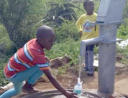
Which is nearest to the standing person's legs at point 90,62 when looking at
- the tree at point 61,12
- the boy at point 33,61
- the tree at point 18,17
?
the boy at point 33,61

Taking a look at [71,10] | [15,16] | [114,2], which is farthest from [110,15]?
[71,10]

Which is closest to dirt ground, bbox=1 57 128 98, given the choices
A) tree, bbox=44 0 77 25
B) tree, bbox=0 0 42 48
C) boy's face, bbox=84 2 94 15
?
boy's face, bbox=84 2 94 15

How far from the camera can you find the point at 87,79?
4523 mm

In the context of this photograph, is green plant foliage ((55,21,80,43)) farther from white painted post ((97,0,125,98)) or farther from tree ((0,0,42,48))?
white painted post ((97,0,125,98))

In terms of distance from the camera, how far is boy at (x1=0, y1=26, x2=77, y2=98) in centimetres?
281

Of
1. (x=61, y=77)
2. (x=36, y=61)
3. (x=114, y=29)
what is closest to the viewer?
(x=36, y=61)

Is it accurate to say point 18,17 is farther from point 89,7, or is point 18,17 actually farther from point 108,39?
point 108,39

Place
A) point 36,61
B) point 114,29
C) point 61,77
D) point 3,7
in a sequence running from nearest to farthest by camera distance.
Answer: point 36,61 → point 114,29 → point 61,77 → point 3,7

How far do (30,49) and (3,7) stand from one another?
3.88 meters

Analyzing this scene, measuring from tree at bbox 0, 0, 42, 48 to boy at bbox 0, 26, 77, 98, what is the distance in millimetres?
3576

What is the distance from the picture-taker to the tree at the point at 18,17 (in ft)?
21.5

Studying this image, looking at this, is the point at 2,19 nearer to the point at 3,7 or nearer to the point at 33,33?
the point at 3,7

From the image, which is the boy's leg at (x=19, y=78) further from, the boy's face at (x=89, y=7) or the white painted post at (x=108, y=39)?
the boy's face at (x=89, y=7)

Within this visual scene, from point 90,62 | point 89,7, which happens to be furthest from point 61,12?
point 90,62
